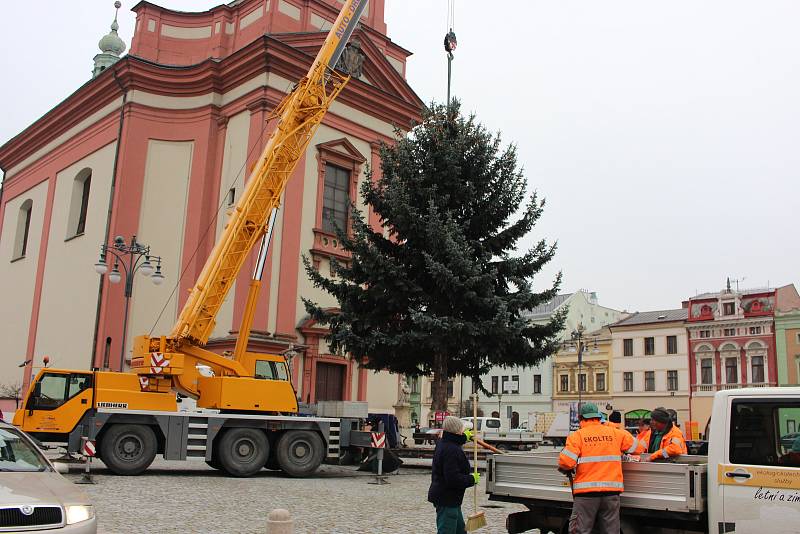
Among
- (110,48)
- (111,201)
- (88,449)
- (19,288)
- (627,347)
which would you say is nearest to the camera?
(88,449)

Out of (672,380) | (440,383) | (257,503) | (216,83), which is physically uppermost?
(216,83)

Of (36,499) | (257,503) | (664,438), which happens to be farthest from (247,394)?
(36,499)

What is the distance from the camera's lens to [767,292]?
60.3 metres

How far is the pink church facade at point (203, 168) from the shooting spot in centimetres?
2853

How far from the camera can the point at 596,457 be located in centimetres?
701

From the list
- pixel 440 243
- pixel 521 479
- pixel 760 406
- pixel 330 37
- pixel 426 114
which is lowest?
pixel 521 479

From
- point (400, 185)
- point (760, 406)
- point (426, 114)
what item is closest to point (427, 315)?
point (400, 185)

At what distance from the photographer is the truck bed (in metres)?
6.84

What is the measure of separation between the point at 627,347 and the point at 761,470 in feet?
206

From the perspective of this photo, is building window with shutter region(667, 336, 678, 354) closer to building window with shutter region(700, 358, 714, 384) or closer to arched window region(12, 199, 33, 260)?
building window with shutter region(700, 358, 714, 384)

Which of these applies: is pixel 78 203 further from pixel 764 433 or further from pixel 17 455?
pixel 764 433

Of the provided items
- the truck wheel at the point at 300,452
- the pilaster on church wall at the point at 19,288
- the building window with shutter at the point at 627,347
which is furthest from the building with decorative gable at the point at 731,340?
the truck wheel at the point at 300,452

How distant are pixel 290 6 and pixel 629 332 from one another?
151 feet

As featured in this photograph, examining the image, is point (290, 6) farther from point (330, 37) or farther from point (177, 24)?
point (330, 37)
